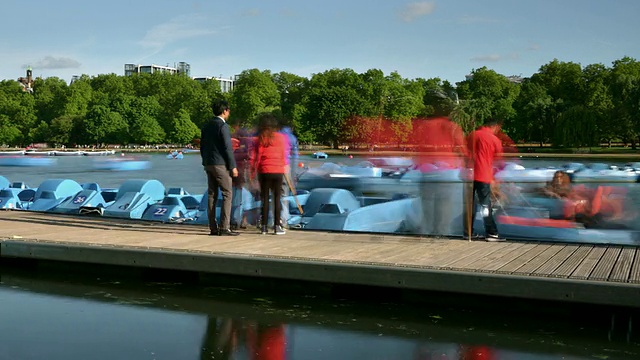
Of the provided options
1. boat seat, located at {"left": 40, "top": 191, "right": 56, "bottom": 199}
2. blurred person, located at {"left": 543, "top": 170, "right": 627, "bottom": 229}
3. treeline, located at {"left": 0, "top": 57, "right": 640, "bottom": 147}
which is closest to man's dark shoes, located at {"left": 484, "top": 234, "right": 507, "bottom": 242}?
blurred person, located at {"left": 543, "top": 170, "right": 627, "bottom": 229}

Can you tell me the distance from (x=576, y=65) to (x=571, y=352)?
110 m

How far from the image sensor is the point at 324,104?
100 m

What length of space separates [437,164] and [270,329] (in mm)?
4689

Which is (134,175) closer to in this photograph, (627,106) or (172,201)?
(627,106)

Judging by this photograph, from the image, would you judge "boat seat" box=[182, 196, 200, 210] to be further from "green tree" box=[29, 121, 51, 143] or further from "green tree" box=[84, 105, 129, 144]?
"green tree" box=[29, 121, 51, 143]

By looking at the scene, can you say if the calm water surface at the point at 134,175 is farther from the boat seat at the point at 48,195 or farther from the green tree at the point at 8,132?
the green tree at the point at 8,132

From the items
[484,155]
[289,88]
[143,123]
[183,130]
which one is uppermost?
[289,88]

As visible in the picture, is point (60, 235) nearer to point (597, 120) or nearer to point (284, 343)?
point (284, 343)

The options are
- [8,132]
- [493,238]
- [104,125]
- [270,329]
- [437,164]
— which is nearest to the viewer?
[270,329]

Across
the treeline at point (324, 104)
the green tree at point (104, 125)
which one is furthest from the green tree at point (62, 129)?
the green tree at point (104, 125)

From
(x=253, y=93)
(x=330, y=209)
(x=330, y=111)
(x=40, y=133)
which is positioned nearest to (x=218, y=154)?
(x=330, y=209)

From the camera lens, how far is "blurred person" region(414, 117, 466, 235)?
11047mm

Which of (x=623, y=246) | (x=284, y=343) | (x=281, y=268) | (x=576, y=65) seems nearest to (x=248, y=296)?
(x=281, y=268)

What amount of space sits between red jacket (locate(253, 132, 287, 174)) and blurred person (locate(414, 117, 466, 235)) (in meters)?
2.01
